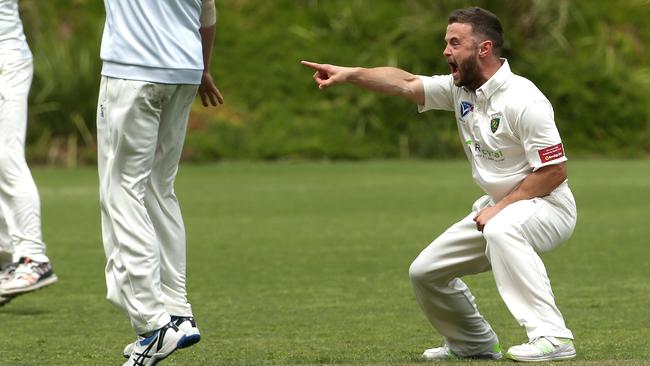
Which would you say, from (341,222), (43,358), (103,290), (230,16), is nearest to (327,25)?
(230,16)

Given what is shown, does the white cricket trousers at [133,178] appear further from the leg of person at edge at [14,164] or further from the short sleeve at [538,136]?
the leg of person at edge at [14,164]

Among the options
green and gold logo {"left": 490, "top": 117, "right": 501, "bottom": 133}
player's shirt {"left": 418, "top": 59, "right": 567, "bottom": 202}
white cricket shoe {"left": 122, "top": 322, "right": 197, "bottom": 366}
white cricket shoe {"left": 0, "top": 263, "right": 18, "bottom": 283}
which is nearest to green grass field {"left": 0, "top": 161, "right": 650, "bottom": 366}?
white cricket shoe {"left": 0, "top": 263, "right": 18, "bottom": 283}

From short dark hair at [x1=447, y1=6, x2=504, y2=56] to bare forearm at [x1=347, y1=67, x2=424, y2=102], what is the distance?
41 centimetres

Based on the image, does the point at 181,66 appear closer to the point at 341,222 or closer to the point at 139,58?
the point at 139,58

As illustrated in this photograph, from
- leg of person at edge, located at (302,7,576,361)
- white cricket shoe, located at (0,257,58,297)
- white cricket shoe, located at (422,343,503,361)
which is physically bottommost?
white cricket shoe, located at (0,257,58,297)

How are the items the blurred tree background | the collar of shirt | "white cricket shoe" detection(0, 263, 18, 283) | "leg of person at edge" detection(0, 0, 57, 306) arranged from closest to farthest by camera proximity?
the collar of shirt, "white cricket shoe" detection(0, 263, 18, 283), "leg of person at edge" detection(0, 0, 57, 306), the blurred tree background

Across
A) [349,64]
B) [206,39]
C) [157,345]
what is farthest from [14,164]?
[349,64]

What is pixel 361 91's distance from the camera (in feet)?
83.0

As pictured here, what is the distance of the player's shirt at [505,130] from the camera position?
6.41 meters

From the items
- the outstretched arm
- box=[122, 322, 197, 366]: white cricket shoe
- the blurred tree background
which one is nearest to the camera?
box=[122, 322, 197, 366]: white cricket shoe

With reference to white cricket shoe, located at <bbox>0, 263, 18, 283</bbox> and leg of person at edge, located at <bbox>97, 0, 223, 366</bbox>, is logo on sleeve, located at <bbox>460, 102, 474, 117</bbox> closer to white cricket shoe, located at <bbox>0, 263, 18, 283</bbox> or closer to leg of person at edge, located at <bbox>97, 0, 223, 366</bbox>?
leg of person at edge, located at <bbox>97, 0, 223, 366</bbox>

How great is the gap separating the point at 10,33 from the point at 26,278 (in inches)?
63.6

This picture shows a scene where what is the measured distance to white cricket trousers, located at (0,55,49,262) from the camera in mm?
9094

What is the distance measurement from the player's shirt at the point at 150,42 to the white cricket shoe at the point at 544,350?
6.29ft
